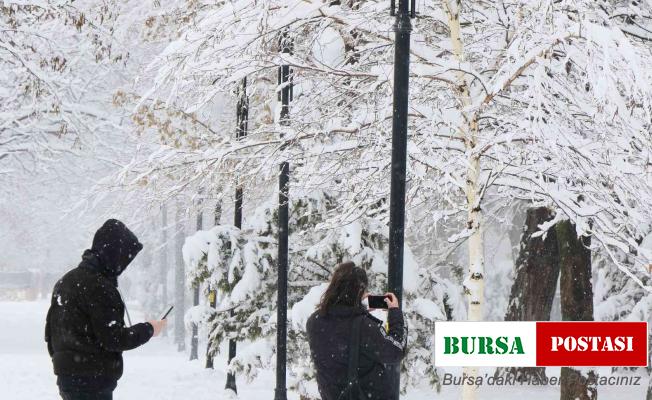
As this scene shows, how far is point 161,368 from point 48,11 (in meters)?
11.0

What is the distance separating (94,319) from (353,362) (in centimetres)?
151

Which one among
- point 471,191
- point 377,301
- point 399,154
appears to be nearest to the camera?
point 377,301

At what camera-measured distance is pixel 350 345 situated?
5.51 meters

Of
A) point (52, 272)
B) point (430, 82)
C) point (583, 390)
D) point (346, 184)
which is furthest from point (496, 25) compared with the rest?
point (52, 272)

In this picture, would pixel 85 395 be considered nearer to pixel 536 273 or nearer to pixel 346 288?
pixel 346 288

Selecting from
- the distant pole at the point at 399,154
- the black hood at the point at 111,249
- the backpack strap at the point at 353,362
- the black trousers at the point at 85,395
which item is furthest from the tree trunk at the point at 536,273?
the black trousers at the point at 85,395

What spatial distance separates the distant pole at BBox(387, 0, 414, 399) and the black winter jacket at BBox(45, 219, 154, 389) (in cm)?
233

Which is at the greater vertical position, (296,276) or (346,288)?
(296,276)

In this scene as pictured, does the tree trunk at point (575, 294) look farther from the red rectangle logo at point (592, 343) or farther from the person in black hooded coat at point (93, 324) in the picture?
the person in black hooded coat at point (93, 324)

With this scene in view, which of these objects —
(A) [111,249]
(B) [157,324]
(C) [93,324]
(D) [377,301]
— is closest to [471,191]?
(D) [377,301]

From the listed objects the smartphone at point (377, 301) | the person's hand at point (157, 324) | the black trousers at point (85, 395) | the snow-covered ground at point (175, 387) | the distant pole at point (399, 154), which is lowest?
the snow-covered ground at point (175, 387)

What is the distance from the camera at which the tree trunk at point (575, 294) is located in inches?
556

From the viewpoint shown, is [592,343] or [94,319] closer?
[94,319]

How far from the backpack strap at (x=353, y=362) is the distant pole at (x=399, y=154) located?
1795 mm
